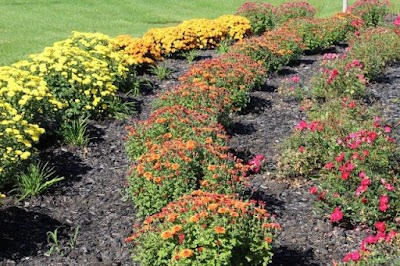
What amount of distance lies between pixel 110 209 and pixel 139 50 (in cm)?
500

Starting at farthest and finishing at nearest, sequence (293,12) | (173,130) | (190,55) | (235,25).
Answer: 1. (293,12)
2. (235,25)
3. (190,55)
4. (173,130)

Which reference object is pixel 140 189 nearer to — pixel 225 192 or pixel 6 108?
pixel 225 192

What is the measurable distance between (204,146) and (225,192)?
2.40ft

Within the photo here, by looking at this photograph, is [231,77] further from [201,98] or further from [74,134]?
[74,134]

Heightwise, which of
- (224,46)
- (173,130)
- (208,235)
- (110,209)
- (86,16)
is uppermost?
(208,235)

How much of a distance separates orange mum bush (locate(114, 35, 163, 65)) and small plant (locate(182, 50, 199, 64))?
620 mm

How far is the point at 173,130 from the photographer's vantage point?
21.9ft

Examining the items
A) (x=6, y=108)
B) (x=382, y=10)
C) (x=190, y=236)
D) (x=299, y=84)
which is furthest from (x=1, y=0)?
(x=190, y=236)

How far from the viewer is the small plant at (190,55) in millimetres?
11719

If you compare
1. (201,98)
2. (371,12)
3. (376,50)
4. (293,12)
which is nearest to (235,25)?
(293,12)

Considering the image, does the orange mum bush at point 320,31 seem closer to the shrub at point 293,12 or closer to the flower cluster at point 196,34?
the flower cluster at point 196,34

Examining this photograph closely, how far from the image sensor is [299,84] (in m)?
10.3

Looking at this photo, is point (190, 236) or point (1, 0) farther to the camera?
point (1, 0)

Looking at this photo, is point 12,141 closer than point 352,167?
No
